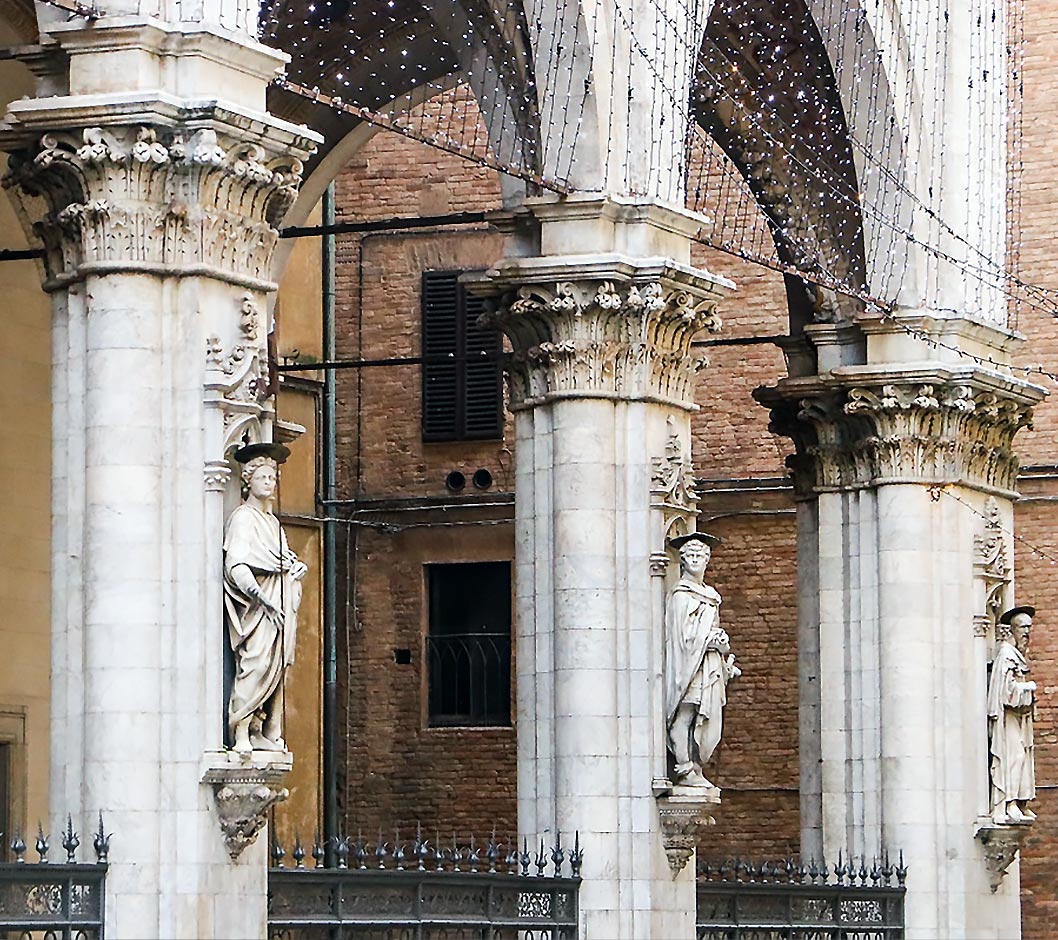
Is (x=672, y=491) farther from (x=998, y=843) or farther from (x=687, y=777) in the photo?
(x=998, y=843)

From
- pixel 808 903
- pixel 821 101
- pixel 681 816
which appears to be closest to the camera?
pixel 681 816

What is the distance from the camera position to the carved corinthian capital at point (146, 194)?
622 inches

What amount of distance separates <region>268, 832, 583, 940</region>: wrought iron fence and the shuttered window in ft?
37.4

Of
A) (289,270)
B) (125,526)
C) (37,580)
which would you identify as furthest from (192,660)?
(289,270)

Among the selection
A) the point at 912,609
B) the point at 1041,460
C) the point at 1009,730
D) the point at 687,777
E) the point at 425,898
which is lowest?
the point at 425,898

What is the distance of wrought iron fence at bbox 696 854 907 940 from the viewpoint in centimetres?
2148

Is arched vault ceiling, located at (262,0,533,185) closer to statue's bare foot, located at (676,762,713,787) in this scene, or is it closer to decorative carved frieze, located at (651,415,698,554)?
decorative carved frieze, located at (651,415,698,554)

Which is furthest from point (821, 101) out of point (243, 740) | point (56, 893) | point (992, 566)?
point (56, 893)

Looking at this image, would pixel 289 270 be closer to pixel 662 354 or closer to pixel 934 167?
pixel 934 167

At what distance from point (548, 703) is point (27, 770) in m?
5.72

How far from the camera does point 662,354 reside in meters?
20.2

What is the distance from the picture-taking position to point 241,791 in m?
15.7

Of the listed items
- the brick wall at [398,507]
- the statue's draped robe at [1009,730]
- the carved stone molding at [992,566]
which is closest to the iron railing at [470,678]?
the brick wall at [398,507]

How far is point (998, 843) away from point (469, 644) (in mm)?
7592
